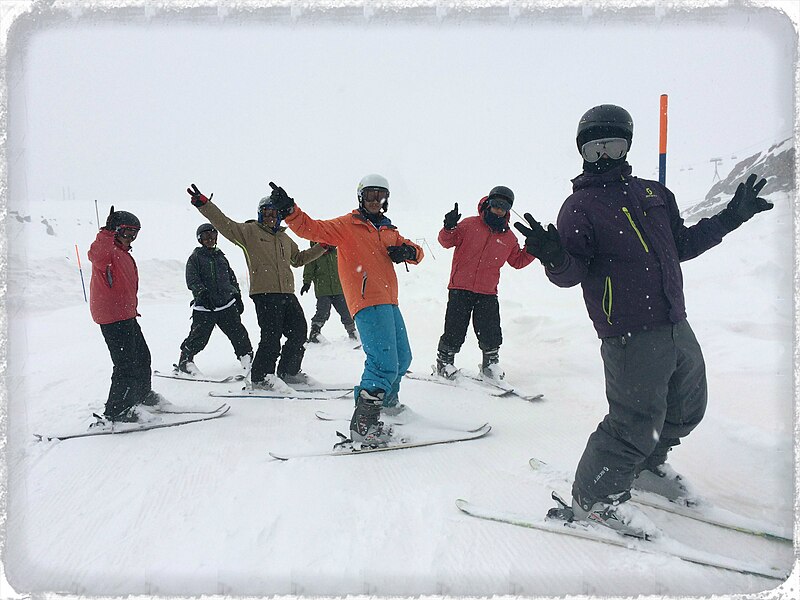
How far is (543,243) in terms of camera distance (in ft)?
6.31

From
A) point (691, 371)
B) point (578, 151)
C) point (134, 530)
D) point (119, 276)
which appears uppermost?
point (578, 151)

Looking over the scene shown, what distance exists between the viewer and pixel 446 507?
2.35m

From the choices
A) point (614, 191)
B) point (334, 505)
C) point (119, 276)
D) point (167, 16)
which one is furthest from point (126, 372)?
point (614, 191)

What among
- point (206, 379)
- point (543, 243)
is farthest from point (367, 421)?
point (206, 379)

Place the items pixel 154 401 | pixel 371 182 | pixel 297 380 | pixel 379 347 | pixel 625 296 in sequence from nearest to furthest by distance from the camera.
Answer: pixel 625 296
pixel 379 347
pixel 371 182
pixel 154 401
pixel 297 380

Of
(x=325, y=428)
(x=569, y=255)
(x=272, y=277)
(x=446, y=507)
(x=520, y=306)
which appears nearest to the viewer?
(x=569, y=255)

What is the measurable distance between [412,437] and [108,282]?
2775mm

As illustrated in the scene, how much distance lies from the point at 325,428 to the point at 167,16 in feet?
9.31

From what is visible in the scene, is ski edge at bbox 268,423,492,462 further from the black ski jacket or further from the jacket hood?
the black ski jacket

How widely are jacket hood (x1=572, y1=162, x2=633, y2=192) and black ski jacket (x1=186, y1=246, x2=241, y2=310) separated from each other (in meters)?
4.46

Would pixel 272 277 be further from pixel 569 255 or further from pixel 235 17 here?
pixel 569 255

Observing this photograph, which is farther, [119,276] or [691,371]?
[119,276]

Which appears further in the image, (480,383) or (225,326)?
(225,326)

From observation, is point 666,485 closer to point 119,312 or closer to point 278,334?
point 278,334
